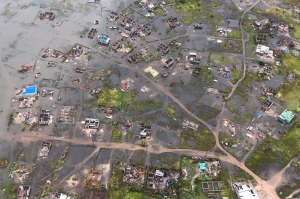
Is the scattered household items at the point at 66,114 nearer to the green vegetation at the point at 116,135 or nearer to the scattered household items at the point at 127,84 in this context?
the green vegetation at the point at 116,135

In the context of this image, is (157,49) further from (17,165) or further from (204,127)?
(17,165)

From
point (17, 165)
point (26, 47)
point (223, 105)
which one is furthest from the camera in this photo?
point (26, 47)

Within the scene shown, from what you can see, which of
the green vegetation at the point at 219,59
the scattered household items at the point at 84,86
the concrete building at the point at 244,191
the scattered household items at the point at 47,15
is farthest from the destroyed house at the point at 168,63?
the scattered household items at the point at 47,15

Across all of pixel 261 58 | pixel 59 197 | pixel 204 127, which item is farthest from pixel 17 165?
pixel 261 58

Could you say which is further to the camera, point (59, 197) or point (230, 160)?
point (230, 160)

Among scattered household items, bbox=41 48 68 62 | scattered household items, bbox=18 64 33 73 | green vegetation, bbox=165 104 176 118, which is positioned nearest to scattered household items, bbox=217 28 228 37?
green vegetation, bbox=165 104 176 118

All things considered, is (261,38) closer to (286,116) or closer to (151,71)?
(286,116)
